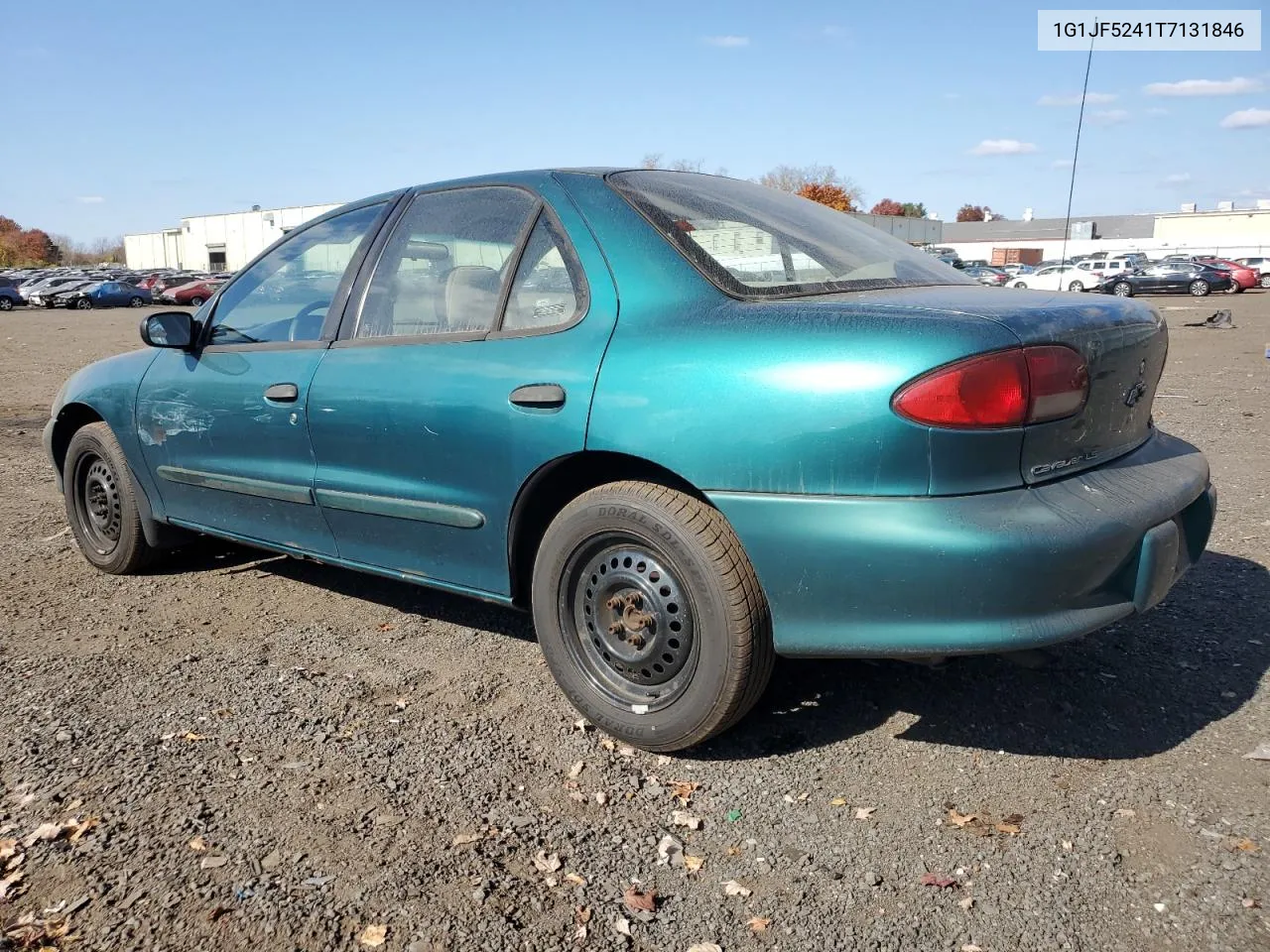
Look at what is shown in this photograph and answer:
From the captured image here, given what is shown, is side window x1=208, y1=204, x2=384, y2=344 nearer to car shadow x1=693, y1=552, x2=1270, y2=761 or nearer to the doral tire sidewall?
Answer: the doral tire sidewall

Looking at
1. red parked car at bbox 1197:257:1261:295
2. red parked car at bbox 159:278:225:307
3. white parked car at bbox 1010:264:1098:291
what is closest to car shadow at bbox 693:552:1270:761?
white parked car at bbox 1010:264:1098:291

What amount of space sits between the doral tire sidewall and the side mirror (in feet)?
6.72

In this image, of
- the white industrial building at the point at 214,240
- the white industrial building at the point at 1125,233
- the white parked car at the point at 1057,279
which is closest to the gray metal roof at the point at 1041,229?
the white industrial building at the point at 1125,233

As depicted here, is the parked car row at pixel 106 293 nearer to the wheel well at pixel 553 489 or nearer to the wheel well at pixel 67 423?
the wheel well at pixel 67 423

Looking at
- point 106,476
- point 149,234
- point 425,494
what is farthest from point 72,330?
point 149,234

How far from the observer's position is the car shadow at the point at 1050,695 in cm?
299

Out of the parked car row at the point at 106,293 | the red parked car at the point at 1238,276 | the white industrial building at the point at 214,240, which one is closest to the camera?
the red parked car at the point at 1238,276

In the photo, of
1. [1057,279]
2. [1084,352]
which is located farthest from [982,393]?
[1057,279]

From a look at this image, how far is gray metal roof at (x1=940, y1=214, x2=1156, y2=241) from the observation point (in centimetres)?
8112

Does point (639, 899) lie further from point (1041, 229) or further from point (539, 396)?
point (1041, 229)

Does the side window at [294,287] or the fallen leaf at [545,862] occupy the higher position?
the side window at [294,287]

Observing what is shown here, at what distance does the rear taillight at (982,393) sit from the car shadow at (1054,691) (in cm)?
107

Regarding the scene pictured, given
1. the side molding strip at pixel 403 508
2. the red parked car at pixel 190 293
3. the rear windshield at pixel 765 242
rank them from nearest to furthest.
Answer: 1. the rear windshield at pixel 765 242
2. the side molding strip at pixel 403 508
3. the red parked car at pixel 190 293

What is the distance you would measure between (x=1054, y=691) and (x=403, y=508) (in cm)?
216
